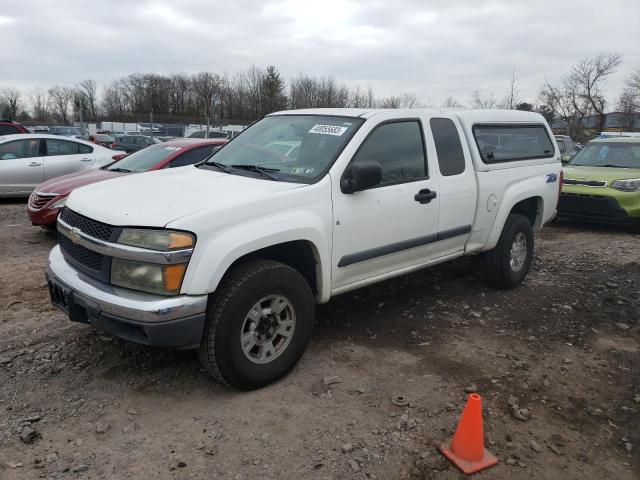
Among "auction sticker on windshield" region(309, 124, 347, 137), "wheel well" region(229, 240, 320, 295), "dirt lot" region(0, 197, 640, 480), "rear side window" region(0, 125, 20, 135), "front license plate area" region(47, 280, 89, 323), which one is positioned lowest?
"dirt lot" region(0, 197, 640, 480)

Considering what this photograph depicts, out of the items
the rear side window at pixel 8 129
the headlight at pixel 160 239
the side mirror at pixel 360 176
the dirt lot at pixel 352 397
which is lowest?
the dirt lot at pixel 352 397

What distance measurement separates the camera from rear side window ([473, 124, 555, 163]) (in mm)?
5137

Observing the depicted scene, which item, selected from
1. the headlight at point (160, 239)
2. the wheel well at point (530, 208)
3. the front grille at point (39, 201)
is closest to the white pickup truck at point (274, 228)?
the headlight at point (160, 239)

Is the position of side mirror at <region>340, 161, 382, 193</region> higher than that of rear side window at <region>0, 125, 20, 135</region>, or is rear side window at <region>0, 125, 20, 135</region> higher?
rear side window at <region>0, 125, 20, 135</region>

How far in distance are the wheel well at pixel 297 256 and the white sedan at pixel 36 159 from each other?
8445 millimetres

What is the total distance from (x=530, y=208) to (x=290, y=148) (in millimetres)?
3192

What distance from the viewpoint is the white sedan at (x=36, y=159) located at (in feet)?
33.5

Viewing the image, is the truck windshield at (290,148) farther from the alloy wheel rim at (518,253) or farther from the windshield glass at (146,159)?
the windshield glass at (146,159)

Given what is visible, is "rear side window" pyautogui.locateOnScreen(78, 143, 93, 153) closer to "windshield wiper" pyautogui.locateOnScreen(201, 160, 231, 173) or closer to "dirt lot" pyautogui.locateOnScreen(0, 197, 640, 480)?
"dirt lot" pyautogui.locateOnScreen(0, 197, 640, 480)

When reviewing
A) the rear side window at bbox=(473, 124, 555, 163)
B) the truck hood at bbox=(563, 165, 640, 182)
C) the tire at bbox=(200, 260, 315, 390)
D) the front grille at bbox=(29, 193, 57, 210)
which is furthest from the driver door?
the truck hood at bbox=(563, 165, 640, 182)

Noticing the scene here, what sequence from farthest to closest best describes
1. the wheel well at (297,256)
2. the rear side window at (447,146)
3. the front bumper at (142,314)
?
the rear side window at (447,146)
the wheel well at (297,256)
the front bumper at (142,314)

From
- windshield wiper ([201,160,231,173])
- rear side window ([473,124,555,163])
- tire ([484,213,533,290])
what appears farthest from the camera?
tire ([484,213,533,290])

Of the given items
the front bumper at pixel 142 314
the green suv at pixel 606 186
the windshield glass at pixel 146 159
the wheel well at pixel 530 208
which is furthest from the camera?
the green suv at pixel 606 186

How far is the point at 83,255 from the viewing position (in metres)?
3.46
